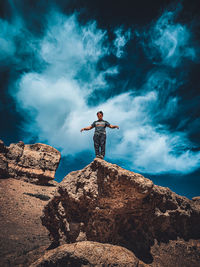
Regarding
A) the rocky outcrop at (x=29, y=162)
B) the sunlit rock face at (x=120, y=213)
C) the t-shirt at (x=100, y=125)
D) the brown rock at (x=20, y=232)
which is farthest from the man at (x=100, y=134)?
the rocky outcrop at (x=29, y=162)

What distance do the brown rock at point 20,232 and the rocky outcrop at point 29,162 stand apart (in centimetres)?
410

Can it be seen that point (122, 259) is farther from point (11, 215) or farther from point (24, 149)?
point (24, 149)

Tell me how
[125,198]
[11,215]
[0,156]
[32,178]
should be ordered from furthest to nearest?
1. [32,178]
2. [0,156]
3. [11,215]
4. [125,198]

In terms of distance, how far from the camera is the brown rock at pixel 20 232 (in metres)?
4.14

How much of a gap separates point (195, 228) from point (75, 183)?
4.28 metres

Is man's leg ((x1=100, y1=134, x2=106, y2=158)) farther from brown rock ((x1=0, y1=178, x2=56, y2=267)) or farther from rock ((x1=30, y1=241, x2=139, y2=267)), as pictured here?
brown rock ((x1=0, y1=178, x2=56, y2=267))

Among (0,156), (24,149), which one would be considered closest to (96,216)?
(0,156)

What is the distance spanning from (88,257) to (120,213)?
160 cm

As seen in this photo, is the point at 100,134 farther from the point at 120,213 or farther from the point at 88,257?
the point at 88,257

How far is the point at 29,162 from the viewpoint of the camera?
16.2 meters

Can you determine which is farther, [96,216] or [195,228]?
[195,228]

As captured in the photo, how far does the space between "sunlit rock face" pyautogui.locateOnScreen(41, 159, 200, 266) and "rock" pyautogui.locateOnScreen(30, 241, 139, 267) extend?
0.98 metres

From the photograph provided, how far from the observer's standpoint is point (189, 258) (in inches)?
161

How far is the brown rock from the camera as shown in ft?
13.6
